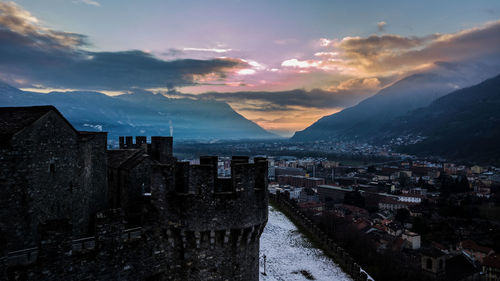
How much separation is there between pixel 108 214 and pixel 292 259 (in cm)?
2093

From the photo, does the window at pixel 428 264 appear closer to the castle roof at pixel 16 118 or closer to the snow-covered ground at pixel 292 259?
the snow-covered ground at pixel 292 259

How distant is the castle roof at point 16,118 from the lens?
9.82 metres

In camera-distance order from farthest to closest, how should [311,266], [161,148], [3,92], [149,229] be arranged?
[3,92] < [311,266] < [161,148] < [149,229]

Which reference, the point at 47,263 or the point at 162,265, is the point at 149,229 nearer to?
the point at 162,265

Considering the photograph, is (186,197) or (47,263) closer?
(47,263)

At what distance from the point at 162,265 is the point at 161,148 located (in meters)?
7.43

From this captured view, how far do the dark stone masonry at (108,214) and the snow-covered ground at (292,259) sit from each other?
12574 mm

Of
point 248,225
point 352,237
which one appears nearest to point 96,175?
point 248,225

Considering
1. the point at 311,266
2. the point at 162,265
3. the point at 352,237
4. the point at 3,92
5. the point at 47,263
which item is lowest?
the point at 352,237

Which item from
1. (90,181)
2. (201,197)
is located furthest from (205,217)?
(90,181)

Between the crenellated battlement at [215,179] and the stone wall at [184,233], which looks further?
the crenellated battlement at [215,179]

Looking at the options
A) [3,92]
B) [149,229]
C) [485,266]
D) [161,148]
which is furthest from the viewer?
[3,92]

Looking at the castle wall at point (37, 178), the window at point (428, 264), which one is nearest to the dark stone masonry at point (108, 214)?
the castle wall at point (37, 178)

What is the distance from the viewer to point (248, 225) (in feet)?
39.7
